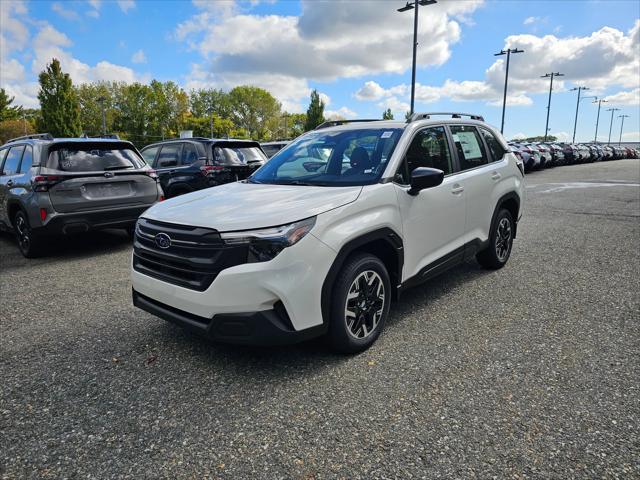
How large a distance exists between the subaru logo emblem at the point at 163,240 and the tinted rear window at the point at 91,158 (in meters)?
4.03

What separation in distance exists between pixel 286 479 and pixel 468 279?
349 centimetres

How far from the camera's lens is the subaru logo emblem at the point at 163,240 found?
295cm

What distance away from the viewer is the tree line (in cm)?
4731

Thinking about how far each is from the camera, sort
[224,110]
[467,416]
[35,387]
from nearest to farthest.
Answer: [467,416] < [35,387] < [224,110]

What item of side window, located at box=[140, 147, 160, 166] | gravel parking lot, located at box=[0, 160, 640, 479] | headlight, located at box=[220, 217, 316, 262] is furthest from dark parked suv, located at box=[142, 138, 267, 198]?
headlight, located at box=[220, 217, 316, 262]

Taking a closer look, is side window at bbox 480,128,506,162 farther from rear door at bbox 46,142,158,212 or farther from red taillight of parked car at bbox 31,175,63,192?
red taillight of parked car at bbox 31,175,63,192

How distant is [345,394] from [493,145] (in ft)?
12.0

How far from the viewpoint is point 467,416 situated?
2.53 m

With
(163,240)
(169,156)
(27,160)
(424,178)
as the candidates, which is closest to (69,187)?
(27,160)

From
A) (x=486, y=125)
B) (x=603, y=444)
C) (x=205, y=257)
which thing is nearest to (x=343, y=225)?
(x=205, y=257)

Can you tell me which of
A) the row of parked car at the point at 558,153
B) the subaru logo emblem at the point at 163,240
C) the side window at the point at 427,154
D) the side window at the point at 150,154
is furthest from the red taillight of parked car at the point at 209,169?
the row of parked car at the point at 558,153

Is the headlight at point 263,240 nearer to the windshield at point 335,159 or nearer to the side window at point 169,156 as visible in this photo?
the windshield at point 335,159

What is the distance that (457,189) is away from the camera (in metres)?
4.18

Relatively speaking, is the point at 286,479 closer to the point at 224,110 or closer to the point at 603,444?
the point at 603,444
